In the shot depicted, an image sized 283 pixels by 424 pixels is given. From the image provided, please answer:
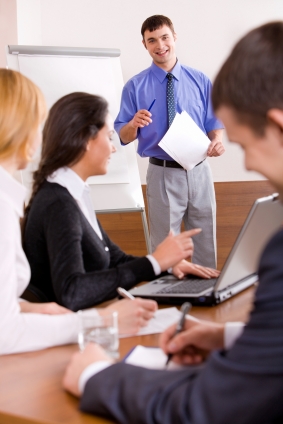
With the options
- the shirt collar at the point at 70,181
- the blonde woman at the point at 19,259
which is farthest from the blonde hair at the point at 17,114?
the shirt collar at the point at 70,181

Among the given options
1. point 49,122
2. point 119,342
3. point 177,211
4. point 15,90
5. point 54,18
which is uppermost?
point 54,18

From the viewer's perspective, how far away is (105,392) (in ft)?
2.68

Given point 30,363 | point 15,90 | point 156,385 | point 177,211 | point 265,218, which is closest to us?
point 156,385

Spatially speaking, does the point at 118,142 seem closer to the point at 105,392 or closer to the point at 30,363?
the point at 30,363

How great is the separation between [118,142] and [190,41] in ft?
3.38

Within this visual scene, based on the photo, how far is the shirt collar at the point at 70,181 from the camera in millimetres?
1746

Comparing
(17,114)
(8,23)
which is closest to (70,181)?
(17,114)

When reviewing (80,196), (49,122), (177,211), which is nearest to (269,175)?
(80,196)

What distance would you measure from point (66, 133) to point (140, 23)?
2.65 m

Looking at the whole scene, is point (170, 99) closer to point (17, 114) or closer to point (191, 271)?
point (191, 271)

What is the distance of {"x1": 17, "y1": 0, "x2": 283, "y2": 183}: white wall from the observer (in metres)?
4.05

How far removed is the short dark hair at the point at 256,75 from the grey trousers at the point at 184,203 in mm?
2408

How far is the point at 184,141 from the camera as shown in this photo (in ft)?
9.97

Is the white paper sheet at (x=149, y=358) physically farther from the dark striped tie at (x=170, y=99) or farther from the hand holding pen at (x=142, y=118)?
the dark striped tie at (x=170, y=99)
